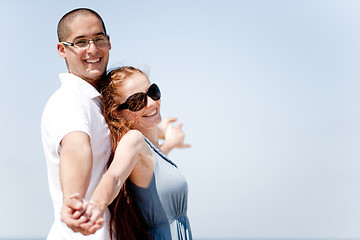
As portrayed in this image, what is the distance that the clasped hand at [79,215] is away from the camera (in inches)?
110

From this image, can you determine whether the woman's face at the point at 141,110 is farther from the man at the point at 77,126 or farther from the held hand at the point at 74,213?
the held hand at the point at 74,213

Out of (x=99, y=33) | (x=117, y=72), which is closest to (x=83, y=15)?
(x=99, y=33)

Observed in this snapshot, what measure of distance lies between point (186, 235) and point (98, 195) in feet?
4.50

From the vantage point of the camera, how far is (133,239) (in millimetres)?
3914

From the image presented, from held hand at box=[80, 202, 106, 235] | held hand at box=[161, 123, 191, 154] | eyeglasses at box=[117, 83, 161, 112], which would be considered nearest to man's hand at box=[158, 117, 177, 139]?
held hand at box=[161, 123, 191, 154]

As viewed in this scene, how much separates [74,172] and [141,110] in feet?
3.60

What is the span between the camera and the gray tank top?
12.9 ft

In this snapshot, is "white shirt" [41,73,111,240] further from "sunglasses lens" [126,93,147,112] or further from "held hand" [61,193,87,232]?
"held hand" [61,193,87,232]

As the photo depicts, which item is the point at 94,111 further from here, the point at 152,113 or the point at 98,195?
the point at 98,195

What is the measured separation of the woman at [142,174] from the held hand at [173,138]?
1282 millimetres

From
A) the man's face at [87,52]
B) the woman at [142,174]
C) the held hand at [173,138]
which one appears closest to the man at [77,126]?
the man's face at [87,52]

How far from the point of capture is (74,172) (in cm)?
308

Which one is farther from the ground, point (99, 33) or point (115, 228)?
point (99, 33)

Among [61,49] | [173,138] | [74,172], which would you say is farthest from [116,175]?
[173,138]
